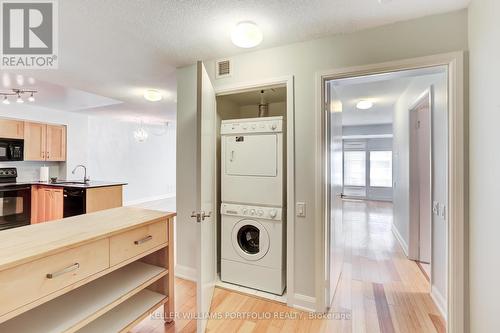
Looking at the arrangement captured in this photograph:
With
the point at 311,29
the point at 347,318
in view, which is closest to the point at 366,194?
the point at 347,318

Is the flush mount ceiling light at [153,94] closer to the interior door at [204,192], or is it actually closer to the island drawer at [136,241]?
the interior door at [204,192]

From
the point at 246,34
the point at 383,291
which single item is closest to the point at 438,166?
the point at 383,291

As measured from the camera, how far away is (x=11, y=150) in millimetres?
4258

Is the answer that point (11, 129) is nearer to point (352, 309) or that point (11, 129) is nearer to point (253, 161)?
point (253, 161)

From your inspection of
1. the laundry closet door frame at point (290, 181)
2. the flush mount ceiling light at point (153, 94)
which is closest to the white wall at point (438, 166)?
the laundry closet door frame at point (290, 181)

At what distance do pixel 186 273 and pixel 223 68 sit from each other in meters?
2.34

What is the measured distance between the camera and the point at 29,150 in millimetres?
4512

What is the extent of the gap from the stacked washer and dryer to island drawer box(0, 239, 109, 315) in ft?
4.35

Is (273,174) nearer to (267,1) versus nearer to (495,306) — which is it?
(267,1)

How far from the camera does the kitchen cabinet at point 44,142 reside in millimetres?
4500

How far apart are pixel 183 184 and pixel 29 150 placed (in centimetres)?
394

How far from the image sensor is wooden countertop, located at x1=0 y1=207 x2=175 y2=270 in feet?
3.47

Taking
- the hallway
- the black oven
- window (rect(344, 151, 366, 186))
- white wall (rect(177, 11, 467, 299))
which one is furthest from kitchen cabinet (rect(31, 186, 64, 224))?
window (rect(344, 151, 366, 186))

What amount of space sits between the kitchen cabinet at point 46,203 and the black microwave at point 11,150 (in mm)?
667
